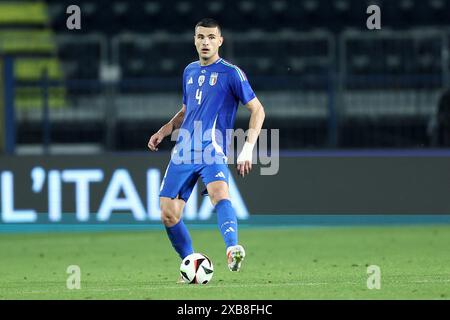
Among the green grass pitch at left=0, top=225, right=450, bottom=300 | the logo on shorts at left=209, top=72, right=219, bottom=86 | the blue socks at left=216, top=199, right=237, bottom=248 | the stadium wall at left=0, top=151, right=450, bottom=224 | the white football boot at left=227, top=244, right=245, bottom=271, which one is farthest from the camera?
the stadium wall at left=0, top=151, right=450, bottom=224

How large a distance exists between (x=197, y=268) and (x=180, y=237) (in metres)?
0.31

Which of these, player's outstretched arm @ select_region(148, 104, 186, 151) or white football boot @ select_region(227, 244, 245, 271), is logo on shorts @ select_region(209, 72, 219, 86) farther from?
white football boot @ select_region(227, 244, 245, 271)

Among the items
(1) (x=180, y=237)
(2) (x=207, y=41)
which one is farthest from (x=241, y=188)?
(2) (x=207, y=41)

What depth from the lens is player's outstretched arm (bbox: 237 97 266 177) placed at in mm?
8156

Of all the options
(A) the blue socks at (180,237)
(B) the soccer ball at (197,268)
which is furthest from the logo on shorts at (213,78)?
(B) the soccer ball at (197,268)

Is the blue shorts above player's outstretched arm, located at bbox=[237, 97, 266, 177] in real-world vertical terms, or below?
below

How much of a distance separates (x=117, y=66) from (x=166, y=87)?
339 cm

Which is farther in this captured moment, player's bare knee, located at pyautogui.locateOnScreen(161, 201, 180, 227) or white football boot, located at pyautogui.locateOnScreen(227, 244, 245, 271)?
player's bare knee, located at pyautogui.locateOnScreen(161, 201, 180, 227)

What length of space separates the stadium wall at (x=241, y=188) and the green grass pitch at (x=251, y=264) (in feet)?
0.93

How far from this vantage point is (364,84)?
1472 centimetres

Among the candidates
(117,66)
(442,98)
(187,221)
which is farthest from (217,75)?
(117,66)

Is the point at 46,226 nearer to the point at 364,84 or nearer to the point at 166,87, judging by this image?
the point at 166,87

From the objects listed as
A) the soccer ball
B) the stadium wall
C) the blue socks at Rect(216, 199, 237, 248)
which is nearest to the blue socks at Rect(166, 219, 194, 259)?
the soccer ball

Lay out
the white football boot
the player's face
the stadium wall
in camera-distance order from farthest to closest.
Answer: the stadium wall
the player's face
the white football boot
